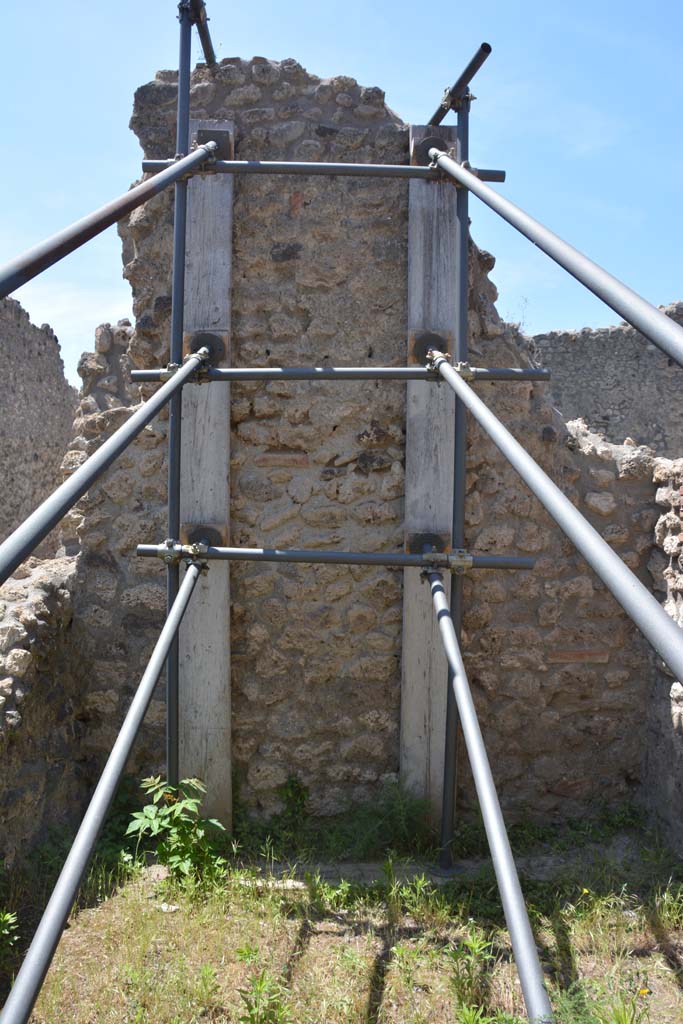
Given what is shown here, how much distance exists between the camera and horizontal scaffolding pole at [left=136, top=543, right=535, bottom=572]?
303 centimetres

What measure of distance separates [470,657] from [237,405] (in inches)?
58.7

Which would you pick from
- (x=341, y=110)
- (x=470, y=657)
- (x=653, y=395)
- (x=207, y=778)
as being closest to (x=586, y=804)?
(x=470, y=657)

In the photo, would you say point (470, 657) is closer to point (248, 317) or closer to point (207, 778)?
point (207, 778)

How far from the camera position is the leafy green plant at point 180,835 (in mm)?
2881

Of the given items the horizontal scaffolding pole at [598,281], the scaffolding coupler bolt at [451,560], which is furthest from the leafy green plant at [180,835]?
the horizontal scaffolding pole at [598,281]

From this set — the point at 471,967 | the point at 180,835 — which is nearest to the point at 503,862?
the point at 471,967

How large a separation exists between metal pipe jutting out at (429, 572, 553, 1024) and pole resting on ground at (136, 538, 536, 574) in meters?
0.25

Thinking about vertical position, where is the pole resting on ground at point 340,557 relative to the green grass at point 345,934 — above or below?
above

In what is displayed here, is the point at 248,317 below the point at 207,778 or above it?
above

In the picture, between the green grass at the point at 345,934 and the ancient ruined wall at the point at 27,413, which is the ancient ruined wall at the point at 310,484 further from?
the ancient ruined wall at the point at 27,413

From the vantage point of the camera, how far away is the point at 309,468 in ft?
11.4

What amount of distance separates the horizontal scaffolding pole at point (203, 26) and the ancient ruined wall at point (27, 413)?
6.07 metres

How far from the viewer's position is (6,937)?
2416mm

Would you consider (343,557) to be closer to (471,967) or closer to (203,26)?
(471,967)
